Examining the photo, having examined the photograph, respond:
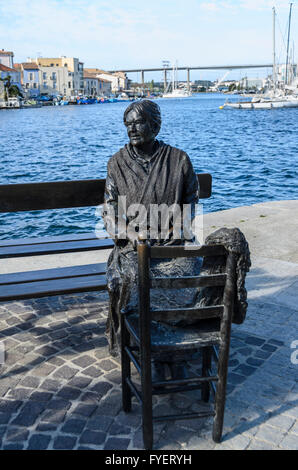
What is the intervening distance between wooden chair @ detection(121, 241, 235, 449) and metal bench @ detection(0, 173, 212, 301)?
107cm

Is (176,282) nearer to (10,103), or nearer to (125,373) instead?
(125,373)

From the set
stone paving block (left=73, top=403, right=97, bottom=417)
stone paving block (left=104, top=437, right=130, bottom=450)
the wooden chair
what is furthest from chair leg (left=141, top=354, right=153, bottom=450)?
stone paving block (left=73, top=403, right=97, bottom=417)

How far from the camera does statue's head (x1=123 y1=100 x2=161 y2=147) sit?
338 centimetres

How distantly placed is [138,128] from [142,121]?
0.18 feet

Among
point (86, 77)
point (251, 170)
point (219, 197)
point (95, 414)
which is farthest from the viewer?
point (86, 77)

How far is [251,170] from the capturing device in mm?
21016

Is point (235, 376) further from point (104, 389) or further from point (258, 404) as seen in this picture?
point (104, 389)

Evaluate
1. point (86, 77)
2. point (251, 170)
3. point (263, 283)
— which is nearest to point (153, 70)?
point (86, 77)

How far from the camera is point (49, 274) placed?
4070mm

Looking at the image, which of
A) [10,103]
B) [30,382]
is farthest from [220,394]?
[10,103]

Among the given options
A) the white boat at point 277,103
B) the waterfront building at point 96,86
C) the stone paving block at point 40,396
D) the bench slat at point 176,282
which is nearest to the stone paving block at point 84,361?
the stone paving block at point 40,396

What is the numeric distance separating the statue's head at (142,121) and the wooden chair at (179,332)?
1254 mm

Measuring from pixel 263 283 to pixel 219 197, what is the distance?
35.3 ft

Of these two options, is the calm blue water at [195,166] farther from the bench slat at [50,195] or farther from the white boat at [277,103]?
the white boat at [277,103]
